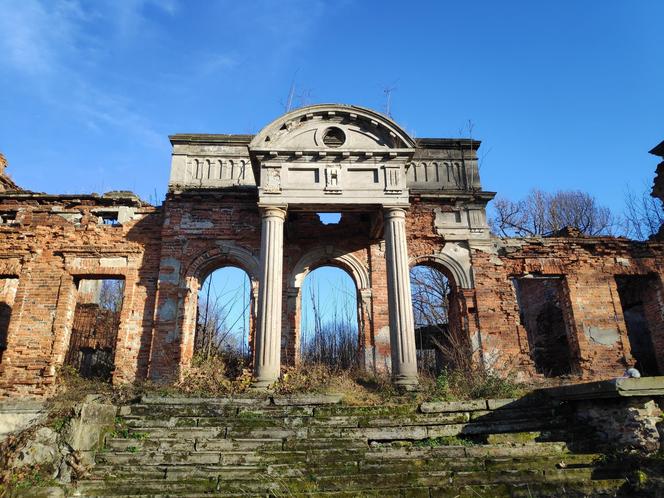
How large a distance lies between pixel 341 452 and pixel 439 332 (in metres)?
11.9

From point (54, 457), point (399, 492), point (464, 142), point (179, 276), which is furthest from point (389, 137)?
point (54, 457)

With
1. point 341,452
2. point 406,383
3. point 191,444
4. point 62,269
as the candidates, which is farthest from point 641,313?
point 62,269

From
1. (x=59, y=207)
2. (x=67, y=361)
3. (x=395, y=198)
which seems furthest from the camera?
(x=67, y=361)

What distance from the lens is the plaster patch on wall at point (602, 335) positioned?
1395cm

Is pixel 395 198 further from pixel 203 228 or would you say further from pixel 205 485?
pixel 205 485

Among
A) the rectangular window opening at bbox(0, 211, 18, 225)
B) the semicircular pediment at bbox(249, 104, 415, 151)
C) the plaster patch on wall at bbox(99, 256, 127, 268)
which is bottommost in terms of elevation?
the plaster patch on wall at bbox(99, 256, 127, 268)

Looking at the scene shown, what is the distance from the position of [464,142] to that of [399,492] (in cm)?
1178

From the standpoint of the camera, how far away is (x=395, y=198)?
1243 cm

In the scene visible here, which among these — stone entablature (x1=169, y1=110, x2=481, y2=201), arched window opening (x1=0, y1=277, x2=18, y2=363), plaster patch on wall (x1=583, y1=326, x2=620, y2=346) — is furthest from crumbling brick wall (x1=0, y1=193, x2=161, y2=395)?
plaster patch on wall (x1=583, y1=326, x2=620, y2=346)

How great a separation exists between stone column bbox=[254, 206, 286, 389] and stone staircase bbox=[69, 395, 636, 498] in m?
1.39

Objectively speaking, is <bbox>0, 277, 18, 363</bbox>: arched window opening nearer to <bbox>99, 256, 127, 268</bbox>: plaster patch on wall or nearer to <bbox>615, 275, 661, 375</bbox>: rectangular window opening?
<bbox>99, 256, 127, 268</bbox>: plaster patch on wall

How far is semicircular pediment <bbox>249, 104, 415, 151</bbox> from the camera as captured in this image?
42.2ft

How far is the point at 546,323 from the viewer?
18.0 meters

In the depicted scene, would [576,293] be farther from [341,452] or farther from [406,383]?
[341,452]
